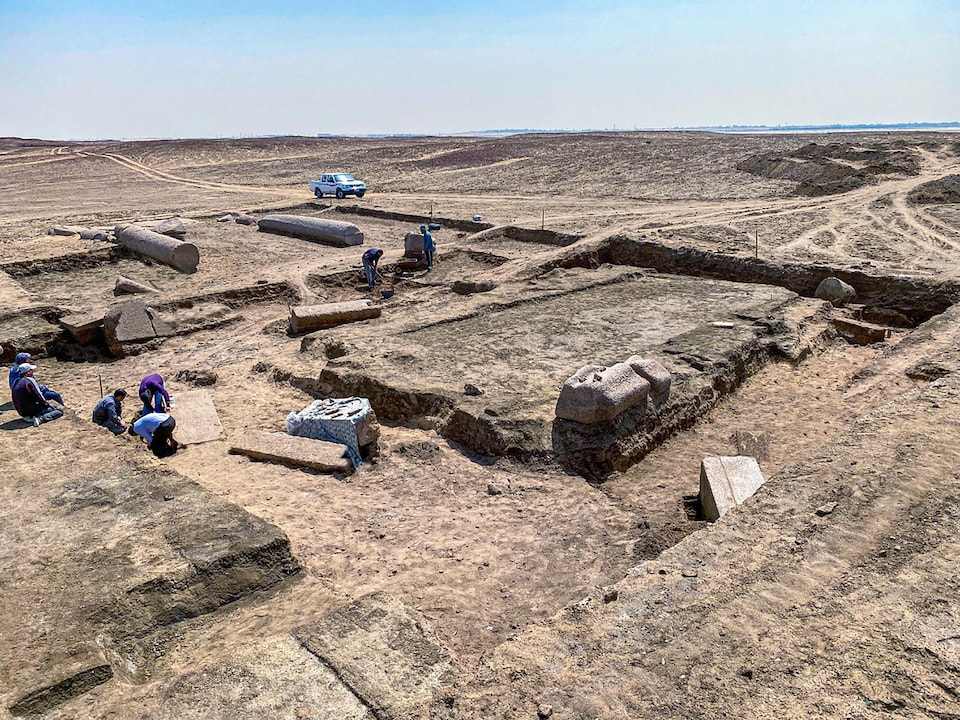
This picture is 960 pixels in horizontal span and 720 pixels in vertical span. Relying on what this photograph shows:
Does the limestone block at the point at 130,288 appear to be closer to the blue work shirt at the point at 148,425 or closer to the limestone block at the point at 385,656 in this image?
the blue work shirt at the point at 148,425

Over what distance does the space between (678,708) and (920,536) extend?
6.83 ft

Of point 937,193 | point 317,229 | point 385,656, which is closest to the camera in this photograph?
point 385,656

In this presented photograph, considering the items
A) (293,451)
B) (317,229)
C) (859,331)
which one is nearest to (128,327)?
(293,451)

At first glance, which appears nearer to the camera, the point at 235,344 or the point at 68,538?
the point at 68,538

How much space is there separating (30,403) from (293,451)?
271cm

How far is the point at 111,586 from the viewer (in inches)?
159

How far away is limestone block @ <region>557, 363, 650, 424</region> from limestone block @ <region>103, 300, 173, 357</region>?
7388 mm

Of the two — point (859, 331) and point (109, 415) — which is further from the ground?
point (109, 415)

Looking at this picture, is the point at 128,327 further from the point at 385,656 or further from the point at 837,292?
the point at 837,292

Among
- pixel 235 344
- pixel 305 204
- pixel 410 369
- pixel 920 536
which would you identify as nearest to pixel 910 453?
pixel 920 536

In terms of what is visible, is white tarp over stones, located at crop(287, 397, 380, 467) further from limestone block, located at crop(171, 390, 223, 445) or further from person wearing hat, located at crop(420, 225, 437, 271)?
person wearing hat, located at crop(420, 225, 437, 271)

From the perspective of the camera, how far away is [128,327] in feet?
34.8

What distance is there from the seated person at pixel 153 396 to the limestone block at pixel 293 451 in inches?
43.4

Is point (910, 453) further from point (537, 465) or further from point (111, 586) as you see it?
point (111, 586)
